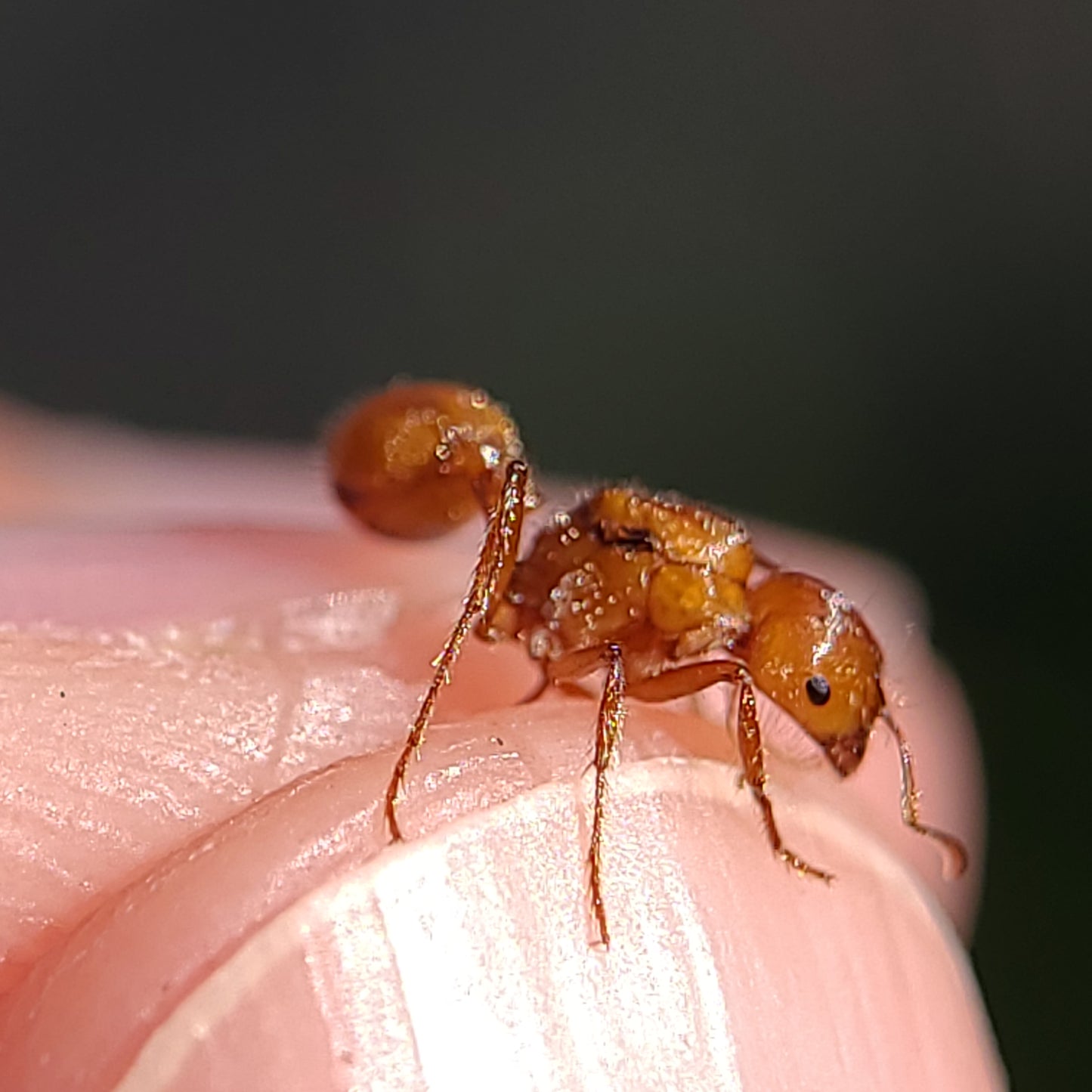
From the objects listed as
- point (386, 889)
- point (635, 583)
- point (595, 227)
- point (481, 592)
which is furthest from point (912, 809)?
point (595, 227)

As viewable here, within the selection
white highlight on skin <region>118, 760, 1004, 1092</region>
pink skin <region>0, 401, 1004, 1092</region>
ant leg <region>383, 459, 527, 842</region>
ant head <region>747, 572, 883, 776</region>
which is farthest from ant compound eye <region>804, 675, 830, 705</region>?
ant leg <region>383, 459, 527, 842</region>

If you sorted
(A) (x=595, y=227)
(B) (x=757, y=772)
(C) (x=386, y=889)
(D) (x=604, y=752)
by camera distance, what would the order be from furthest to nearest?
(A) (x=595, y=227), (B) (x=757, y=772), (D) (x=604, y=752), (C) (x=386, y=889)

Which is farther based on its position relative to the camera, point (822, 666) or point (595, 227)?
point (595, 227)

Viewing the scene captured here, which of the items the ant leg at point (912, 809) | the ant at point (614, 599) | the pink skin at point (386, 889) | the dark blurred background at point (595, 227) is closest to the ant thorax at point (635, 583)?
the ant at point (614, 599)

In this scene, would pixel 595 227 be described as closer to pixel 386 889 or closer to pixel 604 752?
pixel 604 752

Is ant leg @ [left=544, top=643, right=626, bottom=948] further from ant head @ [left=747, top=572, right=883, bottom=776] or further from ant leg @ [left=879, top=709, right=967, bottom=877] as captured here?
ant leg @ [left=879, top=709, right=967, bottom=877]

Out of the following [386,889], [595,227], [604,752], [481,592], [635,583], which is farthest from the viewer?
[595,227]

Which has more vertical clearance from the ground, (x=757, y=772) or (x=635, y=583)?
(x=635, y=583)

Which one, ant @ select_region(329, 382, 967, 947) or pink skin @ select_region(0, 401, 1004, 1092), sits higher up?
ant @ select_region(329, 382, 967, 947)
